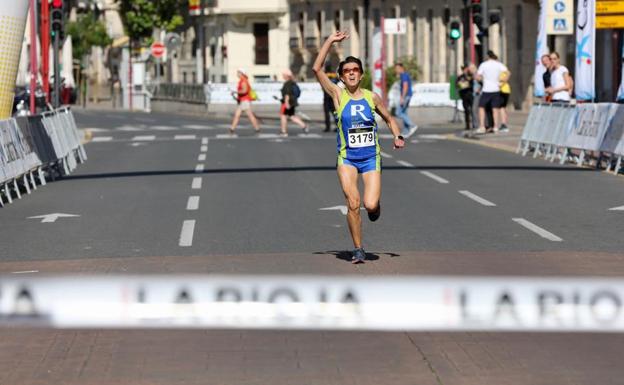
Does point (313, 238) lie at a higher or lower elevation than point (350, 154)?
lower

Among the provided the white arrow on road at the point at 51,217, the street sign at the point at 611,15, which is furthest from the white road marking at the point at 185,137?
the white arrow on road at the point at 51,217

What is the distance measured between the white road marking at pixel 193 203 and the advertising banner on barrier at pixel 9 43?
5761mm

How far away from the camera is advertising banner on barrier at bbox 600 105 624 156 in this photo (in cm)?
2377

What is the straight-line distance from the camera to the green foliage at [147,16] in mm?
94750

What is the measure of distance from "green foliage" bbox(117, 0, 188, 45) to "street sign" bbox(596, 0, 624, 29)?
64.8 metres

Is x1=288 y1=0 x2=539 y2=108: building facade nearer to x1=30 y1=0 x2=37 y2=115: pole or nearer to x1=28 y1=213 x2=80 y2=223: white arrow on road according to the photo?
x1=30 y1=0 x2=37 y2=115: pole

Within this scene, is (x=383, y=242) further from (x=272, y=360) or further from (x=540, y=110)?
(x=540, y=110)

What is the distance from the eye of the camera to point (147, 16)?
312ft

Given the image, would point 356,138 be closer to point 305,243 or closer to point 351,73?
point 351,73

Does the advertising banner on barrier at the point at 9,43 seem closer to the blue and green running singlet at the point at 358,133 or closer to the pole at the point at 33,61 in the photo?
the blue and green running singlet at the point at 358,133

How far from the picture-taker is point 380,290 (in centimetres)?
595

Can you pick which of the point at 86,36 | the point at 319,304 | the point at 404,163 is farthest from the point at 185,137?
the point at 86,36

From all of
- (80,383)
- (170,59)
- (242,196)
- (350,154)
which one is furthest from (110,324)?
(170,59)

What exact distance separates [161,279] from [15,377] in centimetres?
218
